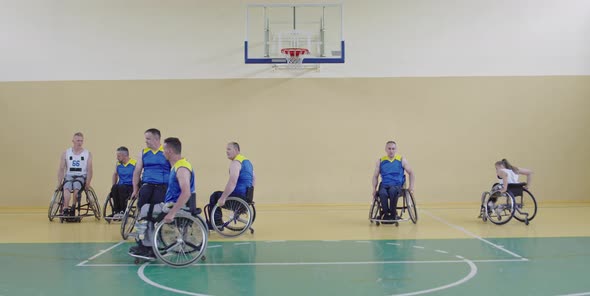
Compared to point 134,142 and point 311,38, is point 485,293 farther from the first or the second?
point 134,142

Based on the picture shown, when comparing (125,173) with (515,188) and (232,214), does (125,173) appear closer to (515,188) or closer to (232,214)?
(232,214)

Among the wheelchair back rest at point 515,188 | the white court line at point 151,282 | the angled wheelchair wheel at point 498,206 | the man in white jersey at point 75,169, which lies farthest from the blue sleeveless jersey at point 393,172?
the man in white jersey at point 75,169

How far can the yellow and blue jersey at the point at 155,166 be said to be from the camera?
4.93 meters

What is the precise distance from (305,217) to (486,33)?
14.1ft

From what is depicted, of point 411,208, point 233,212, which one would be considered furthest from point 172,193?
point 411,208

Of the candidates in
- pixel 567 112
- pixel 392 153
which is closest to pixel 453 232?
pixel 392 153

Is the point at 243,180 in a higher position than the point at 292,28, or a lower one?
lower

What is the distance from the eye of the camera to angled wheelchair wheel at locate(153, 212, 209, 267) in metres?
4.37

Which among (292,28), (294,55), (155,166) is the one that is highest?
(292,28)

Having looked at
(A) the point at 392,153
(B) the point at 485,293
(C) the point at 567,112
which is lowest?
(B) the point at 485,293

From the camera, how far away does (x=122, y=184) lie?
707 centimetres

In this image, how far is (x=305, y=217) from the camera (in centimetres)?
771

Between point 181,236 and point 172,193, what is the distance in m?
0.35

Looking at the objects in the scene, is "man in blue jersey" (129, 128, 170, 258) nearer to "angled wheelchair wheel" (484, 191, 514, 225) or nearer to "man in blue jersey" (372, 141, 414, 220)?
"man in blue jersey" (372, 141, 414, 220)
